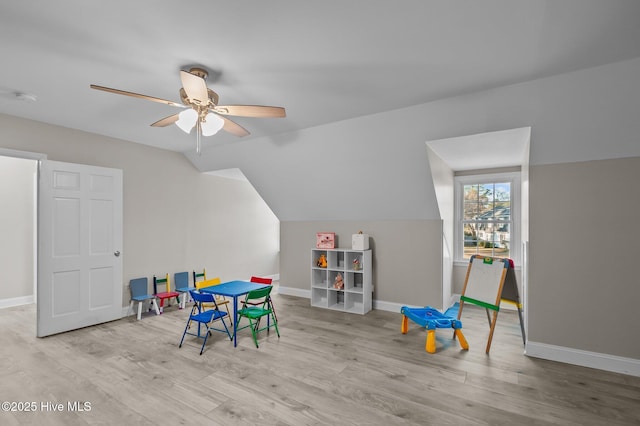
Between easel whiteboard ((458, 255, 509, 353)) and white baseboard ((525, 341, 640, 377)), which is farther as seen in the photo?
easel whiteboard ((458, 255, 509, 353))

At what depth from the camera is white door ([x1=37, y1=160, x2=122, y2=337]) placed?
147 inches

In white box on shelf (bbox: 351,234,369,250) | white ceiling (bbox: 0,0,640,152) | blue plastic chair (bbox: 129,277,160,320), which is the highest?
white ceiling (bbox: 0,0,640,152)

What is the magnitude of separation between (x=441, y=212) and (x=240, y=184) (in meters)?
4.13

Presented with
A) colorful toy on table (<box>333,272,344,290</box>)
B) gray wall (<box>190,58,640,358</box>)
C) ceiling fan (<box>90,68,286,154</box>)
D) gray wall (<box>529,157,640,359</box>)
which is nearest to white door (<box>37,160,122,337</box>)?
gray wall (<box>190,58,640,358</box>)

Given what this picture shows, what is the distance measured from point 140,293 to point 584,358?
5.48 metres

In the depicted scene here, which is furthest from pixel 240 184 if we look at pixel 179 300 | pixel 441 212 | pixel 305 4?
pixel 305 4

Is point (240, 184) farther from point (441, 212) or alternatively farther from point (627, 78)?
point (627, 78)

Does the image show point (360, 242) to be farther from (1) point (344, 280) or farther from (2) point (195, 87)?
(2) point (195, 87)

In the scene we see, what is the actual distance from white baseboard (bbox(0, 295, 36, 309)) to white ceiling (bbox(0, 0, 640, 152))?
3642mm

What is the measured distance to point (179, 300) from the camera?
508cm

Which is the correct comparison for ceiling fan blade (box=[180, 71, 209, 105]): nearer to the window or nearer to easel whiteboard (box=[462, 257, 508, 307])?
easel whiteboard (box=[462, 257, 508, 307])

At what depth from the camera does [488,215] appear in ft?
17.3

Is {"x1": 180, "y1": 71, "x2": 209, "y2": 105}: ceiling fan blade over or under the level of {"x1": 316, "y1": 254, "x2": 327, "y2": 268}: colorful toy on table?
over

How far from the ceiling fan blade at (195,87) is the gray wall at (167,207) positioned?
2848 millimetres
